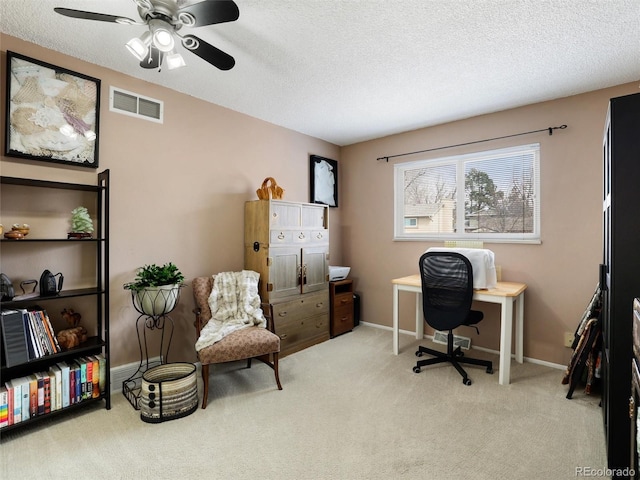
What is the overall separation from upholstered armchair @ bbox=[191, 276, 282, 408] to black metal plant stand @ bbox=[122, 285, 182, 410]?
22 cm

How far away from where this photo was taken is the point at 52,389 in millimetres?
2102

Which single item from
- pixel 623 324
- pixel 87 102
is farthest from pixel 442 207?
pixel 87 102

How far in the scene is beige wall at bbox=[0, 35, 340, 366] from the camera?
2555 mm

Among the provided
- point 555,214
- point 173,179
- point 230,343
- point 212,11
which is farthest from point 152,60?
point 555,214

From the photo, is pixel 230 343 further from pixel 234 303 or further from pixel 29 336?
pixel 29 336

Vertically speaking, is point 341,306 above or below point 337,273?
below

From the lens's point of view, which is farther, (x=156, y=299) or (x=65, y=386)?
(x=156, y=299)

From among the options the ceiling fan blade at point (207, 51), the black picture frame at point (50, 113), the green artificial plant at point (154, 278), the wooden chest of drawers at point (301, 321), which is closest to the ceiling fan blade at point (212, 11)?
the ceiling fan blade at point (207, 51)

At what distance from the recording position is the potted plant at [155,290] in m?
2.41

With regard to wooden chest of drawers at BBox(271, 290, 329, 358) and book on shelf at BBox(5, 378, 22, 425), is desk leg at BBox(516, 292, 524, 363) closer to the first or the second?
wooden chest of drawers at BBox(271, 290, 329, 358)

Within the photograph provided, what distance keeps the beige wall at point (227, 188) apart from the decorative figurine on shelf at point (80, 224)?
25cm

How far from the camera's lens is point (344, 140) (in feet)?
14.7

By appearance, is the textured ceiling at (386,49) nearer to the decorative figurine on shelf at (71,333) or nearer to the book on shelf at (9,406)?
the decorative figurine on shelf at (71,333)

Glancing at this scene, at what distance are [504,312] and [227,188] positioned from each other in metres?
2.81
